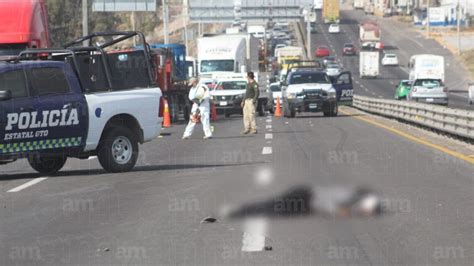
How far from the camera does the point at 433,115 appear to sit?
27734mm

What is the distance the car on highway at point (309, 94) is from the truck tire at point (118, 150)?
22099 mm

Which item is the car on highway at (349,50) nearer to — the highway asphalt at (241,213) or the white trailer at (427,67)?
the white trailer at (427,67)

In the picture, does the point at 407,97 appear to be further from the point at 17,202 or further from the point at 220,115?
the point at 17,202

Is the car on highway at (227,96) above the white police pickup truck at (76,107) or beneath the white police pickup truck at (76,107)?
beneath

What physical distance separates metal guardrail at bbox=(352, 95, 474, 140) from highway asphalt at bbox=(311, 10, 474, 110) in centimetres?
3470

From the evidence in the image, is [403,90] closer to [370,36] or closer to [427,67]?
[427,67]

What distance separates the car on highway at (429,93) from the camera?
166 feet

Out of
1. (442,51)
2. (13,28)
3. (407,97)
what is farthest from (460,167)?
(442,51)

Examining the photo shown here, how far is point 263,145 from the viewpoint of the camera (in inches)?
945

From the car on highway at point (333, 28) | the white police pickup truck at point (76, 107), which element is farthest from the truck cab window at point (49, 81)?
the car on highway at point (333, 28)

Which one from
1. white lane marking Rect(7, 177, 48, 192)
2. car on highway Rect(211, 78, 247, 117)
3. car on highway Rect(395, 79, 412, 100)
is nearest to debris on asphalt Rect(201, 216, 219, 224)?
white lane marking Rect(7, 177, 48, 192)

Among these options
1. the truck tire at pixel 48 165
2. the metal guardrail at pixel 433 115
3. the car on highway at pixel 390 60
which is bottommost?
the car on highway at pixel 390 60

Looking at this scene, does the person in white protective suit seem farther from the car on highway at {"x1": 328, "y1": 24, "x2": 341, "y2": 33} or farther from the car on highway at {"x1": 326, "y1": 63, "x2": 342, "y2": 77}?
the car on highway at {"x1": 328, "y1": 24, "x2": 341, "y2": 33}

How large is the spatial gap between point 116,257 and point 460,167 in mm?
9453
